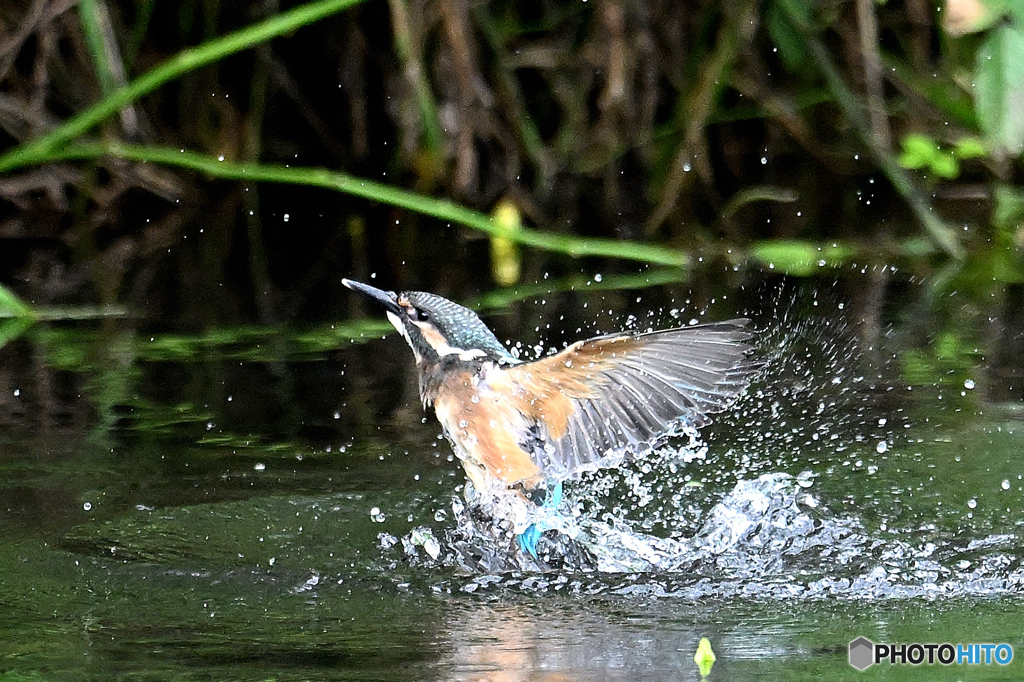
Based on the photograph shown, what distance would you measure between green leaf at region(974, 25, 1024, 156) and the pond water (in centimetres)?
97

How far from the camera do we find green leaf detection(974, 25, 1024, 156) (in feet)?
8.93

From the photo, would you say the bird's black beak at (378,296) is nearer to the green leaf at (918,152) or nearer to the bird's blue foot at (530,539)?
the bird's blue foot at (530,539)

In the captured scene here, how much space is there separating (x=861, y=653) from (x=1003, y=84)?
3.54ft

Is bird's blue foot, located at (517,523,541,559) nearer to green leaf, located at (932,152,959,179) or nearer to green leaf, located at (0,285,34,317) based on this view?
green leaf, located at (0,285,34,317)

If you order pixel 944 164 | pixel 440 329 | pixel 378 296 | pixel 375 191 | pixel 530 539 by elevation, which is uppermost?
pixel 944 164

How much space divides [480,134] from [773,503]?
3715 mm

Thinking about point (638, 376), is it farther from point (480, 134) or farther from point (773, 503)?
point (480, 134)

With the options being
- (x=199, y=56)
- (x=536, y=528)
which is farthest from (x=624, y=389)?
(x=199, y=56)

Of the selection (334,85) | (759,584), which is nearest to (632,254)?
(759,584)

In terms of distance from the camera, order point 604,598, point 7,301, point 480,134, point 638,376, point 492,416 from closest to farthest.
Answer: point 604,598 → point 638,376 → point 492,416 → point 7,301 → point 480,134

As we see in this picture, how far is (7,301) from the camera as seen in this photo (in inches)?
218

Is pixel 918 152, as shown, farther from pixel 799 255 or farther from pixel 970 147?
pixel 799 255

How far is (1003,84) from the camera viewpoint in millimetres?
2736

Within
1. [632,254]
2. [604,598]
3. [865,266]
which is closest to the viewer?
[604,598]
